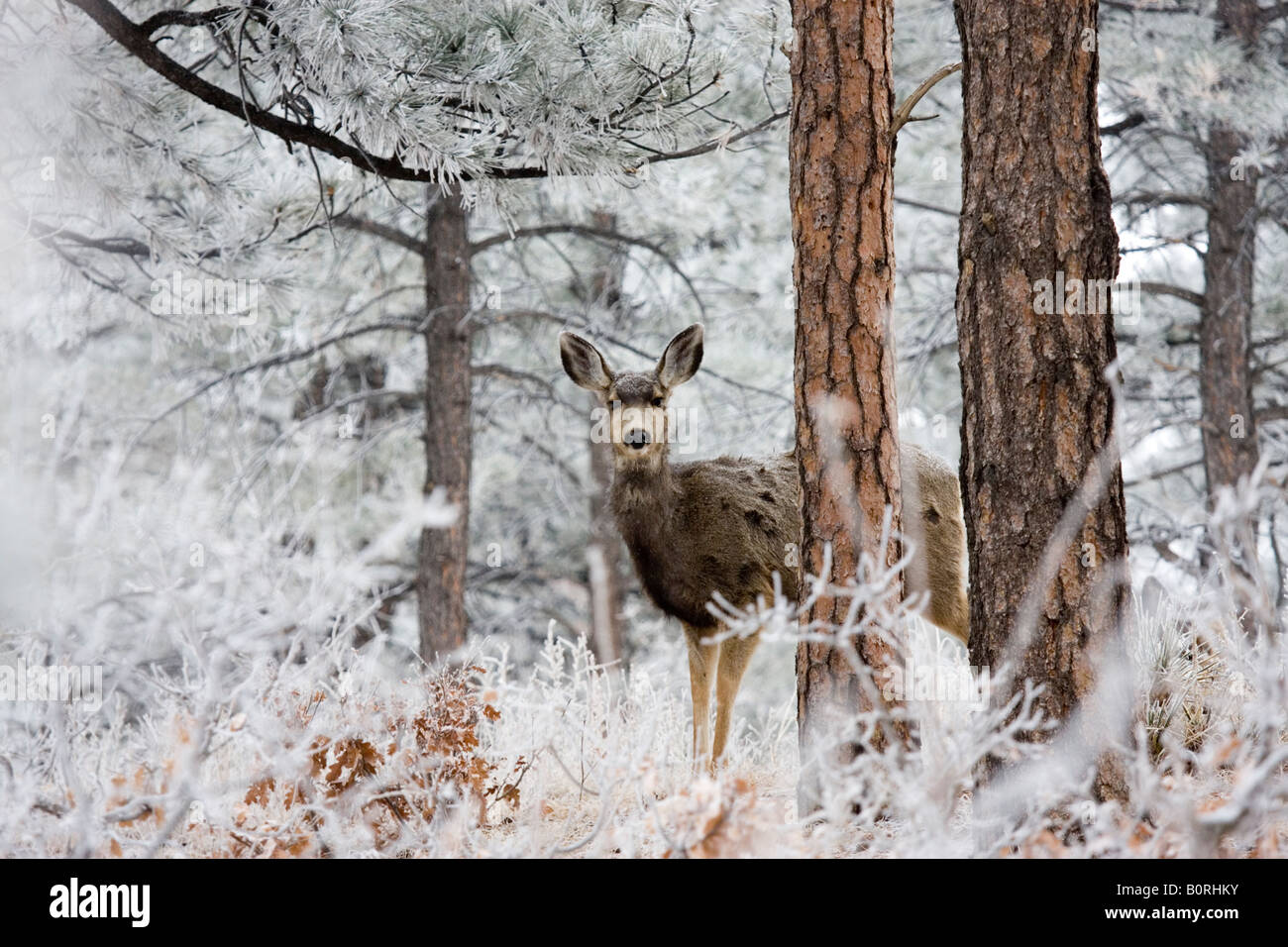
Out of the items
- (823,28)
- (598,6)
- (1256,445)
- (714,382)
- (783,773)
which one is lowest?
(783,773)

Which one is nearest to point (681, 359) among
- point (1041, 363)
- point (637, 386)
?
point (637, 386)


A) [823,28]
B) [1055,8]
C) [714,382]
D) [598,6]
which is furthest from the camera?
[714,382]

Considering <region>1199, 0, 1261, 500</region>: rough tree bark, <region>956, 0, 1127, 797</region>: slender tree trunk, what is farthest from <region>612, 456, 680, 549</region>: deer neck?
<region>1199, 0, 1261, 500</region>: rough tree bark

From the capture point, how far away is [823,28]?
4.93 meters

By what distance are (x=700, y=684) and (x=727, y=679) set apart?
17cm

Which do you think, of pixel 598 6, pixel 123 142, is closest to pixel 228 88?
pixel 123 142

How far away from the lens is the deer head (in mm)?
6512

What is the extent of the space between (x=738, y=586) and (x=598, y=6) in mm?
3080

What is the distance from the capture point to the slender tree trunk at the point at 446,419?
964 cm

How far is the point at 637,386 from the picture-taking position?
653 centimetres

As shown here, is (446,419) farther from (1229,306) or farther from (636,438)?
(1229,306)

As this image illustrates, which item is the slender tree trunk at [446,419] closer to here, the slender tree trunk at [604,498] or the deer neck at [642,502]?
the slender tree trunk at [604,498]
